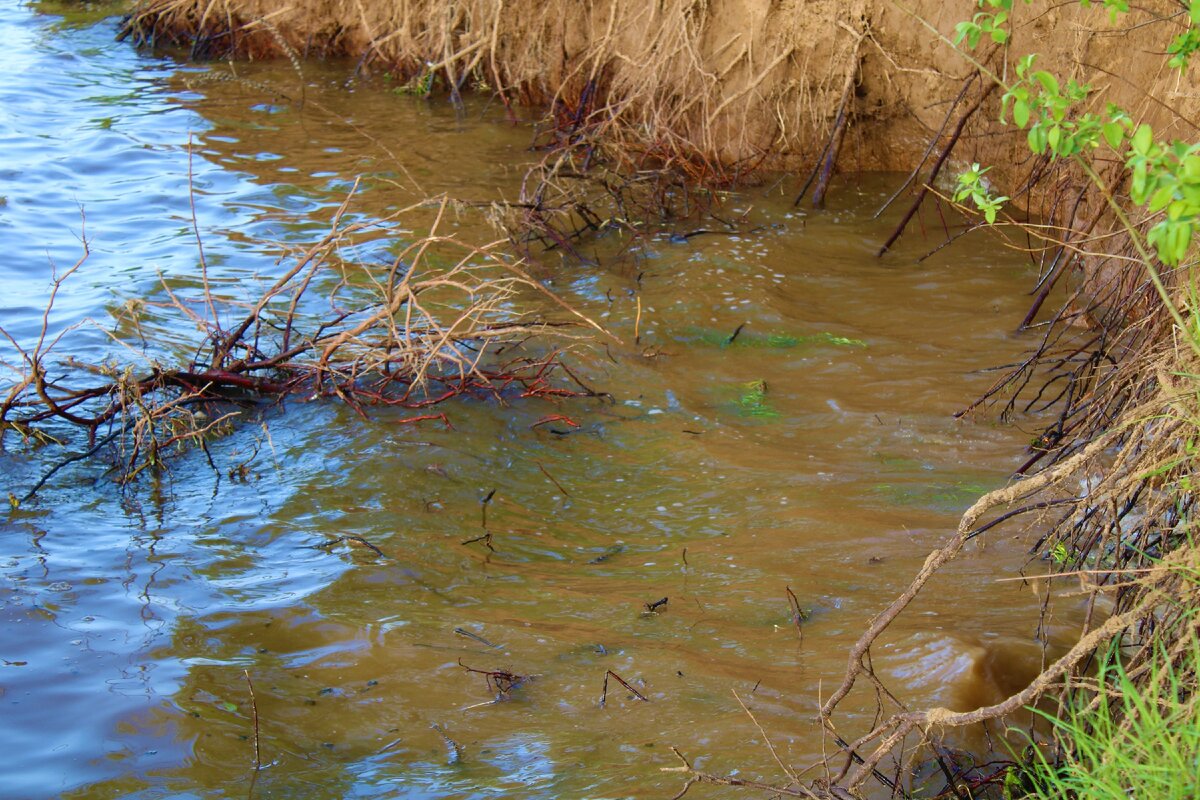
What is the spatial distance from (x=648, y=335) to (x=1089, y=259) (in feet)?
8.50

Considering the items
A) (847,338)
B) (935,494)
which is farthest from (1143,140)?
(847,338)

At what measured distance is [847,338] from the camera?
19.2 feet

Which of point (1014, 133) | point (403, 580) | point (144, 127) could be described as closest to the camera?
point (403, 580)

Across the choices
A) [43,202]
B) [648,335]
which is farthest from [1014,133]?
[43,202]

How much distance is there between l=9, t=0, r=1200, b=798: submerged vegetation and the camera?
2.48 m

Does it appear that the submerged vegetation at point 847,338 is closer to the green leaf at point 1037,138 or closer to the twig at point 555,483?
the green leaf at point 1037,138

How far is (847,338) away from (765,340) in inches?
17.4

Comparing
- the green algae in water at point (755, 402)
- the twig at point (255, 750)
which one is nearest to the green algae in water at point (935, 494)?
the green algae in water at point (755, 402)

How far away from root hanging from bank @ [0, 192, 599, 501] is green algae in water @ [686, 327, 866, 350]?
736mm

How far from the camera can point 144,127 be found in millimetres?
9578

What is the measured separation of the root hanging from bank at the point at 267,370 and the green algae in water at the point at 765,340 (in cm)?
74

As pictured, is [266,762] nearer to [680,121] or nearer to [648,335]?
[648,335]

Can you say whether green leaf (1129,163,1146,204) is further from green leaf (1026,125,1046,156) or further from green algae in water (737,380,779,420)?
green algae in water (737,380,779,420)

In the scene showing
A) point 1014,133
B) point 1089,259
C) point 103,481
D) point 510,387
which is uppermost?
point 1014,133
